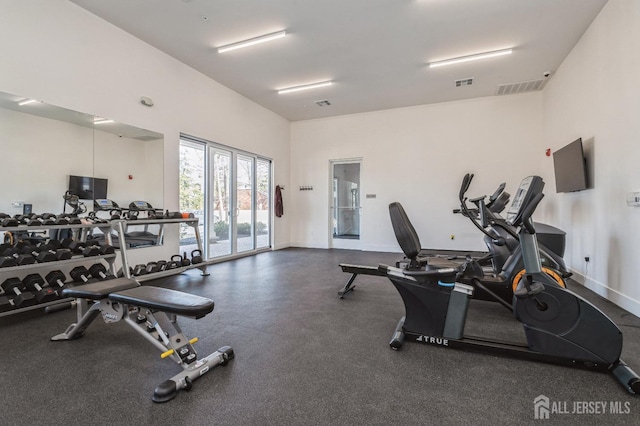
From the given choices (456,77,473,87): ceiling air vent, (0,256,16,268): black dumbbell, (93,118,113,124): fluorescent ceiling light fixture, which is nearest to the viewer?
(0,256,16,268): black dumbbell

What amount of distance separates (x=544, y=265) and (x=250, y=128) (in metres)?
5.89

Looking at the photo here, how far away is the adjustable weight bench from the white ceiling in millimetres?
3356

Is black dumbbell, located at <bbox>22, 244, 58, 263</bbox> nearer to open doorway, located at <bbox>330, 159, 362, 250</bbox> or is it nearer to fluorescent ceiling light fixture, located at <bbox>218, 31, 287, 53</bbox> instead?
fluorescent ceiling light fixture, located at <bbox>218, 31, 287, 53</bbox>

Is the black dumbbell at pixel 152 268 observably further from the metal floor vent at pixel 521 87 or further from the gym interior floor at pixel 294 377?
the metal floor vent at pixel 521 87

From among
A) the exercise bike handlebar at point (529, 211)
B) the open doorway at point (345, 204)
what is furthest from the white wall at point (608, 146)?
the open doorway at point (345, 204)

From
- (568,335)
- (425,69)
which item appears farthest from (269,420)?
(425,69)

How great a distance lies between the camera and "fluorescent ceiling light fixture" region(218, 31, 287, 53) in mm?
4074

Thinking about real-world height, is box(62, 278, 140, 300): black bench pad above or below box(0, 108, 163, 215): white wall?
below

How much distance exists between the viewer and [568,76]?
4.66 m

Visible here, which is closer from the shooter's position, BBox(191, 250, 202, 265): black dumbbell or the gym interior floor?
the gym interior floor

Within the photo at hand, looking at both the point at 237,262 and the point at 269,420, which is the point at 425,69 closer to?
the point at 237,262

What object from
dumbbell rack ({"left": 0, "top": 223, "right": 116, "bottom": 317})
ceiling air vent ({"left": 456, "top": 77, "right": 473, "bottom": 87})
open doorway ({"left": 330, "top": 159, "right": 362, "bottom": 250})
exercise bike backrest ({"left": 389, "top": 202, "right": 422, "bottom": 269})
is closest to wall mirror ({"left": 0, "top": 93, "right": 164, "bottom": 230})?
dumbbell rack ({"left": 0, "top": 223, "right": 116, "bottom": 317})

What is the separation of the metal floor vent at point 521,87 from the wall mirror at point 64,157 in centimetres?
657

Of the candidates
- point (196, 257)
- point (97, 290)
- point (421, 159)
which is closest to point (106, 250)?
point (196, 257)
